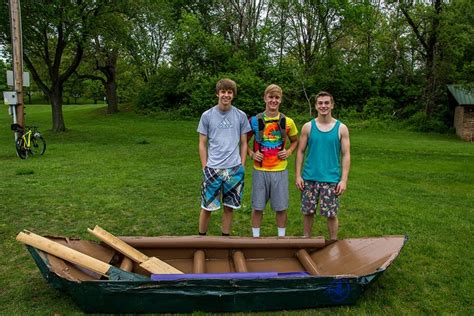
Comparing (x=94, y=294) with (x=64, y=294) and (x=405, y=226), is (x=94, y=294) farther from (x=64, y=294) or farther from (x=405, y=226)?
(x=405, y=226)

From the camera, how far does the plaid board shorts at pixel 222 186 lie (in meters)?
4.71

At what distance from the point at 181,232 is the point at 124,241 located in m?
1.59

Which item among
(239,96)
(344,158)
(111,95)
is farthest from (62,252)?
(111,95)

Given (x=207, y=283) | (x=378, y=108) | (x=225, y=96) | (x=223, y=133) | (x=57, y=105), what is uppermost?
(x=57, y=105)

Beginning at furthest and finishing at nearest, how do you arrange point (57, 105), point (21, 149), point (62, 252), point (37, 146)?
point (57, 105) < point (37, 146) < point (21, 149) < point (62, 252)

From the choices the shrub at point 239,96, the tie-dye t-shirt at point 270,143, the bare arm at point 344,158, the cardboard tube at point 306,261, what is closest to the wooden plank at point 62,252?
the cardboard tube at point 306,261

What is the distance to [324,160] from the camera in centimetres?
453

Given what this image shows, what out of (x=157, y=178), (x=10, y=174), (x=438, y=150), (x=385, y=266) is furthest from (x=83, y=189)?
(x=438, y=150)

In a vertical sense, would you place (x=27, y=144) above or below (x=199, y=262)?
above

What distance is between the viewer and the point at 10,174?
9727 millimetres

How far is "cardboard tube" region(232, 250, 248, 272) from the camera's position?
4058mm

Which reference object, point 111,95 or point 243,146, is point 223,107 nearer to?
point 243,146

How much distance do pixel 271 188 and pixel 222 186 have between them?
0.53m

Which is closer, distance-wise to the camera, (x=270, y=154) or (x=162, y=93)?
(x=270, y=154)
